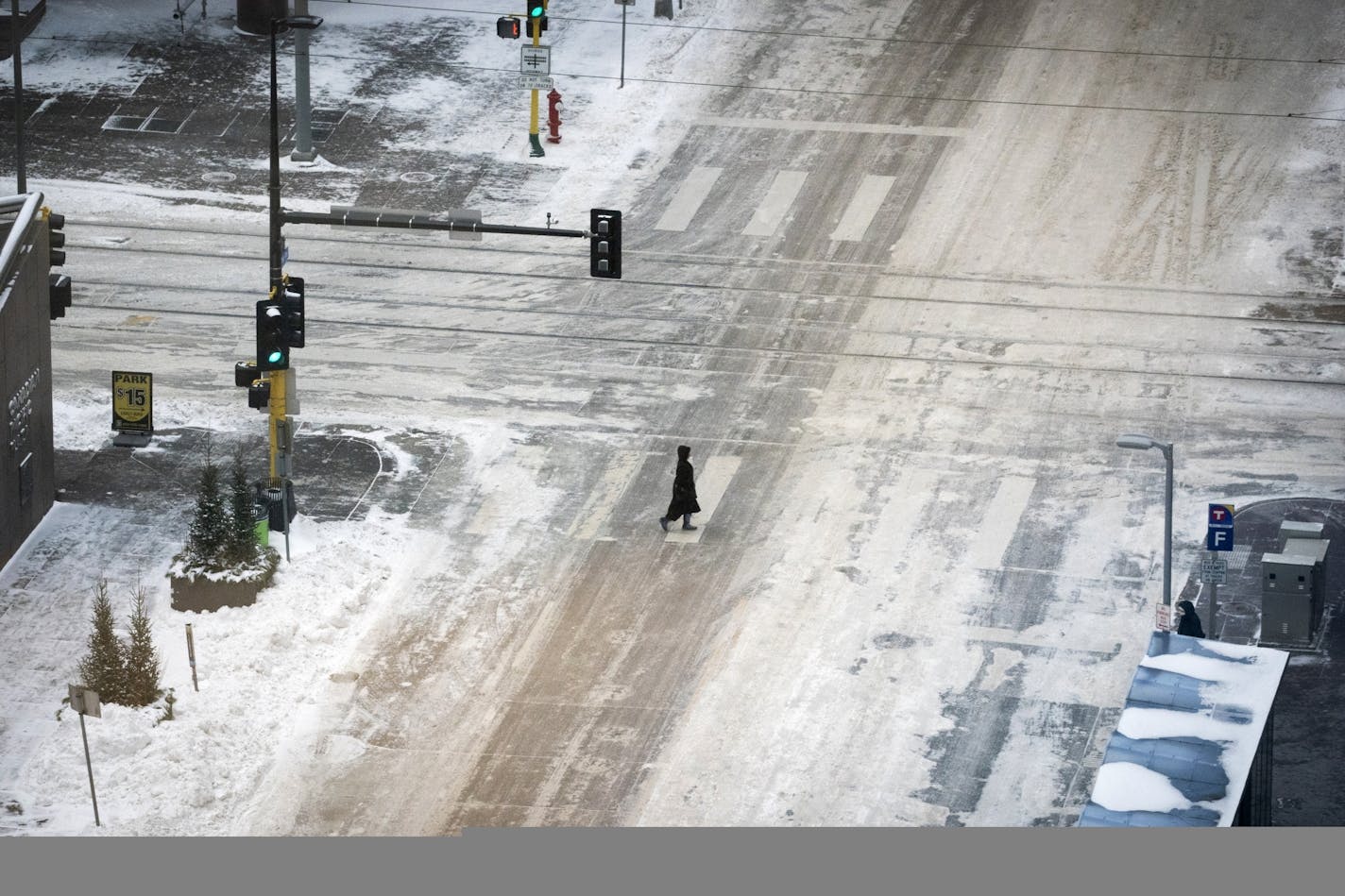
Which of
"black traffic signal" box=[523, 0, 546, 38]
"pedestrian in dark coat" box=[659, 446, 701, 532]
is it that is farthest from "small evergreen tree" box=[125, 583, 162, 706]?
→ "black traffic signal" box=[523, 0, 546, 38]

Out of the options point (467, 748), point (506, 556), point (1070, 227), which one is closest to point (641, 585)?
point (506, 556)

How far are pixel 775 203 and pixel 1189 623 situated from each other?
1820cm

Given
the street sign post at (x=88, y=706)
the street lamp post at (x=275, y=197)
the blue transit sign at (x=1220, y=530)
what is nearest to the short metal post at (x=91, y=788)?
the street sign post at (x=88, y=706)

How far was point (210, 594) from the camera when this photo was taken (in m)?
33.1

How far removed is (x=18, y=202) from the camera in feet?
117

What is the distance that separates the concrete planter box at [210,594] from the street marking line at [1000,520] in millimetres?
9943

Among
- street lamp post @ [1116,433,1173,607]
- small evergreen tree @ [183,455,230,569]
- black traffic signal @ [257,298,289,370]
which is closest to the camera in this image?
street lamp post @ [1116,433,1173,607]

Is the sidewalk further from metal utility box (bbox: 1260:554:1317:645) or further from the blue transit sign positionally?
the blue transit sign

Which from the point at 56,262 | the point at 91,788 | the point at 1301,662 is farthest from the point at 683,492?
the point at 91,788

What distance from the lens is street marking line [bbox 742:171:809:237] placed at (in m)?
47.2

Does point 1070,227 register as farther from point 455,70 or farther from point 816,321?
point 455,70

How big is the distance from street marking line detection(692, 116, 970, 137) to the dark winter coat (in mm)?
17138

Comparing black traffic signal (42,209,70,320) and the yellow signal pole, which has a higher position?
black traffic signal (42,209,70,320)

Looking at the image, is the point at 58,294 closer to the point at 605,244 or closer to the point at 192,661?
the point at 192,661
